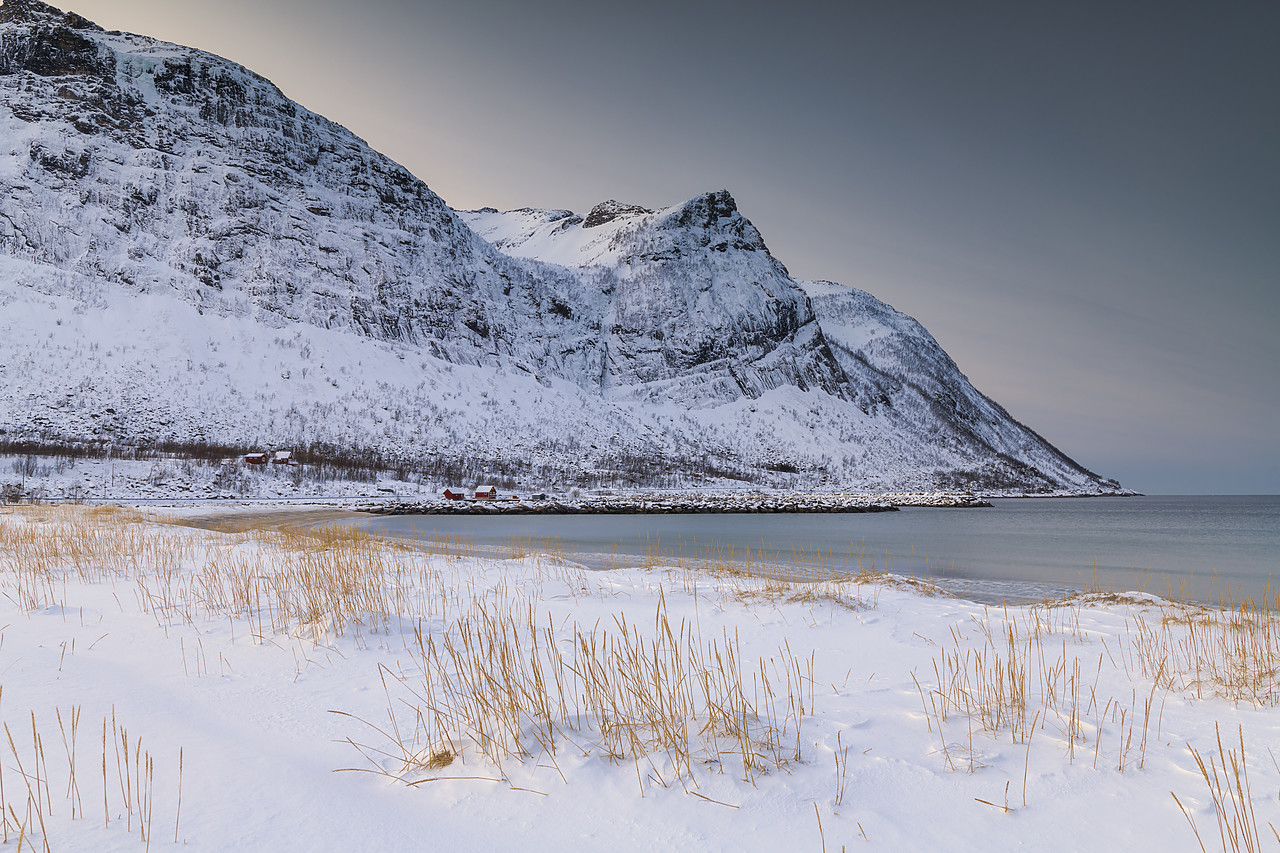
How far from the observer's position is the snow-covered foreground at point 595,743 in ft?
8.26

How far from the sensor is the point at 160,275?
58.2 meters

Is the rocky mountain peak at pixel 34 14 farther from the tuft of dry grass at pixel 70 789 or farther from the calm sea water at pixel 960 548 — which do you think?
the tuft of dry grass at pixel 70 789

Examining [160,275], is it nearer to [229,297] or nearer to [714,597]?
[229,297]

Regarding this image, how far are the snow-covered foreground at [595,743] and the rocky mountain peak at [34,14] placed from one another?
10339 cm

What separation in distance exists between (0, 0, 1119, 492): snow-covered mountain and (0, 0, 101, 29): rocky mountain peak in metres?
0.37

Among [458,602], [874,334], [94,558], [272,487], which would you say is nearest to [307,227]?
[272,487]

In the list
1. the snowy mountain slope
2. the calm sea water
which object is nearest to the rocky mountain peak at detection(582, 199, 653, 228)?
the snowy mountain slope

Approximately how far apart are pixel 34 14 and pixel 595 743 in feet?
363

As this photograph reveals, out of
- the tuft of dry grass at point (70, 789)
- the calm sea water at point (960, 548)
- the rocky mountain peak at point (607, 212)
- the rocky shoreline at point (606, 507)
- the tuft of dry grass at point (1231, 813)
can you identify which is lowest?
the rocky shoreline at point (606, 507)

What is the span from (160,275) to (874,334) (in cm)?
13890

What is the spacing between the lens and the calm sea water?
1368 centimetres

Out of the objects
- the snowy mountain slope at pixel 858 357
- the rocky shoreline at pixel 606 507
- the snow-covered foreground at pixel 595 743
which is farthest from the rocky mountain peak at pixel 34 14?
the snow-covered foreground at pixel 595 743

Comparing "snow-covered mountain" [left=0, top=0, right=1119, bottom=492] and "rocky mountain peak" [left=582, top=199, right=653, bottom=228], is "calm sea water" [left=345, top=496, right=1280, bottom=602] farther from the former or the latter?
"rocky mountain peak" [left=582, top=199, right=653, bottom=228]

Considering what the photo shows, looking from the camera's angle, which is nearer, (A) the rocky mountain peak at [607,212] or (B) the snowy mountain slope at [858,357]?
(B) the snowy mountain slope at [858,357]
